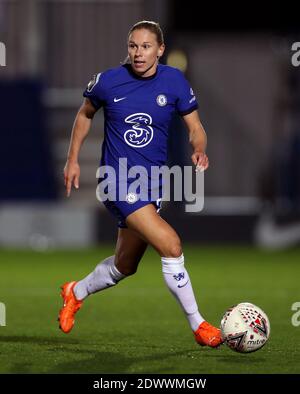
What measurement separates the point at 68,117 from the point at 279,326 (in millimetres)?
11814

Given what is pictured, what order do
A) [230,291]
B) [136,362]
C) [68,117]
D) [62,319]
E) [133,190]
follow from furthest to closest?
1. [68,117]
2. [230,291]
3. [62,319]
4. [133,190]
5. [136,362]

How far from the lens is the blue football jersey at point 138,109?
7.74m

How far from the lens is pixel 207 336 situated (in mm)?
7547

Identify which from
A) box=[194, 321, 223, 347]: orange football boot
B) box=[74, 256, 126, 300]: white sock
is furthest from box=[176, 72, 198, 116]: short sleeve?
box=[194, 321, 223, 347]: orange football boot

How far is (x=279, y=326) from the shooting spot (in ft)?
29.5

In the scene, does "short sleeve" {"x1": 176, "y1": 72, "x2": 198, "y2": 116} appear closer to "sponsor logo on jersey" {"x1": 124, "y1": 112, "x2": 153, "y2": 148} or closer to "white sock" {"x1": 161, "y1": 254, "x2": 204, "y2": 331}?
"sponsor logo on jersey" {"x1": 124, "y1": 112, "x2": 153, "y2": 148}

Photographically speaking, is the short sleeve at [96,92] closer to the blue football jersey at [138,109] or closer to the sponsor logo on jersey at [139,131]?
the blue football jersey at [138,109]

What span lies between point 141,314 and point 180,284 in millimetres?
2472

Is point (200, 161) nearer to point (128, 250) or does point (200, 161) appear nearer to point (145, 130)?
point (145, 130)

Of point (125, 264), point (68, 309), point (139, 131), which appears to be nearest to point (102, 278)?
point (125, 264)

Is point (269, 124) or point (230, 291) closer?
point (230, 291)
